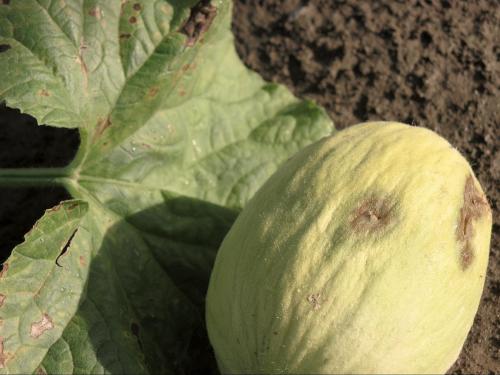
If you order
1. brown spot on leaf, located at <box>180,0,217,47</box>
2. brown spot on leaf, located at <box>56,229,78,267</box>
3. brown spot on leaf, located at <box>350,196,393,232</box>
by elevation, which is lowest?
brown spot on leaf, located at <box>56,229,78,267</box>

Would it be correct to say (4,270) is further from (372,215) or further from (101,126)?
(372,215)

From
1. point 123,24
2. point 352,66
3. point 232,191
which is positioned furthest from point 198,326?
point 352,66

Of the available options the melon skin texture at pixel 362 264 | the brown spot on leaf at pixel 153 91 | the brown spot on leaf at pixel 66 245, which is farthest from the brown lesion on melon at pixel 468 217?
the brown spot on leaf at pixel 66 245

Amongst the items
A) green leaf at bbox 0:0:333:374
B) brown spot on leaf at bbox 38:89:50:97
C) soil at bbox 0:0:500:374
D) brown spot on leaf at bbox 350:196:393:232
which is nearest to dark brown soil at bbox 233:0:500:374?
soil at bbox 0:0:500:374

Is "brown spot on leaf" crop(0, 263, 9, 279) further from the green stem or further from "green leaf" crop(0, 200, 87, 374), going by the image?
the green stem

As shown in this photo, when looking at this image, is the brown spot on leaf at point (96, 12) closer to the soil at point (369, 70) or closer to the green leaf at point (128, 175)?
the green leaf at point (128, 175)

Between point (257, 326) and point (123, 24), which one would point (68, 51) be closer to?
point (123, 24)
